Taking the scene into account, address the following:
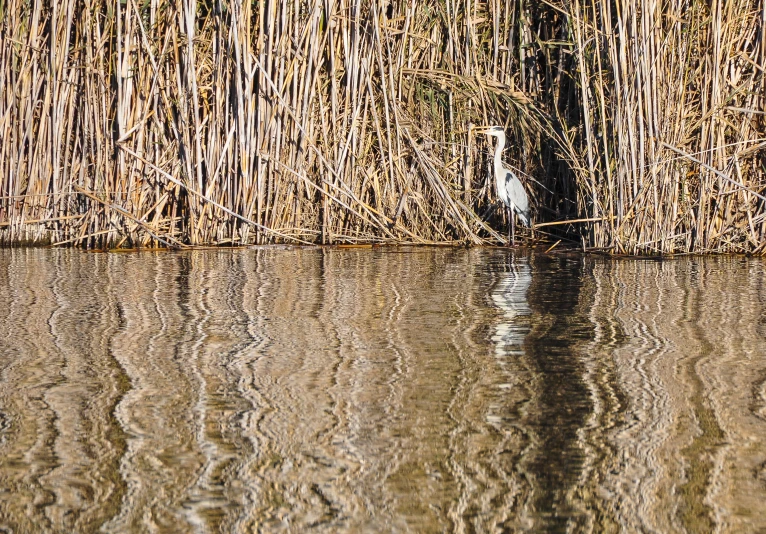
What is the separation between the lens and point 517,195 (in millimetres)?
6016

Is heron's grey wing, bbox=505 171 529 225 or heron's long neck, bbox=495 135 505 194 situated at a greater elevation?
heron's long neck, bbox=495 135 505 194

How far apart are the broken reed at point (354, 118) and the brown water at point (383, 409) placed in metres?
1.45

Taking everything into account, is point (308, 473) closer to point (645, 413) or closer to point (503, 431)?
point (503, 431)

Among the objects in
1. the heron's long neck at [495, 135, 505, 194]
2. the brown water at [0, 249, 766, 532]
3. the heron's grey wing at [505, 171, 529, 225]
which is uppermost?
the heron's long neck at [495, 135, 505, 194]

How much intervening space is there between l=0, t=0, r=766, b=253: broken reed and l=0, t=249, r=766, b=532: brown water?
4.77 feet

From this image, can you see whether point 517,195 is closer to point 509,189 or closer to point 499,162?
point 509,189

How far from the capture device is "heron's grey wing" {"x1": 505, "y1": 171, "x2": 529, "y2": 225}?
598 centimetres

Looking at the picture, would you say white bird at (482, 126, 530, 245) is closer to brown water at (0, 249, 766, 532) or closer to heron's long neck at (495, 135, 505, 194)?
heron's long neck at (495, 135, 505, 194)

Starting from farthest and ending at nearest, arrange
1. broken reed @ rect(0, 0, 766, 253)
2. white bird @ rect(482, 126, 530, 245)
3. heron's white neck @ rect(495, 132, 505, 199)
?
heron's white neck @ rect(495, 132, 505, 199), white bird @ rect(482, 126, 530, 245), broken reed @ rect(0, 0, 766, 253)

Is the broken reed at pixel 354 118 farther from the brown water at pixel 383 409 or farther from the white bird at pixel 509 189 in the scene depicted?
the brown water at pixel 383 409

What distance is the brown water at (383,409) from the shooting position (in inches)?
62.2

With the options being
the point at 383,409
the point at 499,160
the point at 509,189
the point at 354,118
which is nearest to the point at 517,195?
the point at 509,189

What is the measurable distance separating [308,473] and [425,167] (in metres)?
4.41

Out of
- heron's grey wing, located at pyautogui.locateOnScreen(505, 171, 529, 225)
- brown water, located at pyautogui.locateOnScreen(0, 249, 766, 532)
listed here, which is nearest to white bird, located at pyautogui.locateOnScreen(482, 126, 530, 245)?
heron's grey wing, located at pyautogui.locateOnScreen(505, 171, 529, 225)
